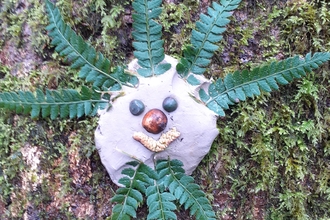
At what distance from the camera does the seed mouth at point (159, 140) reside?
2.19m

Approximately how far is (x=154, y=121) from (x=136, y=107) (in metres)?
0.14

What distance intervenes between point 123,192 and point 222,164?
66cm

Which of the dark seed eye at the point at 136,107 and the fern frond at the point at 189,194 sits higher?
the dark seed eye at the point at 136,107

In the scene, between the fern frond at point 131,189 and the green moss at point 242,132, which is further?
the green moss at point 242,132

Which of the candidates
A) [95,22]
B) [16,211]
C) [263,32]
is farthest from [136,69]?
[16,211]

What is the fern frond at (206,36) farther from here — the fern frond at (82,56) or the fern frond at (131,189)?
the fern frond at (131,189)

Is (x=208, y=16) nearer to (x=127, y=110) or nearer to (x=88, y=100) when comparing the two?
(x=127, y=110)

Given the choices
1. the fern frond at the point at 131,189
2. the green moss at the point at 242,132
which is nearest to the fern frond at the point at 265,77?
the green moss at the point at 242,132

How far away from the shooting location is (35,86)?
94.3 inches

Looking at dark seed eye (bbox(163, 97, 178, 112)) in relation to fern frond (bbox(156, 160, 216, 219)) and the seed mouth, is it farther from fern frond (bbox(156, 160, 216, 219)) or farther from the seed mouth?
fern frond (bbox(156, 160, 216, 219))

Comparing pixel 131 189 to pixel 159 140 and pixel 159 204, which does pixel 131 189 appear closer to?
pixel 159 204

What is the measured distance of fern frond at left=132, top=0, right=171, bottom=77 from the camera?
7.14 feet

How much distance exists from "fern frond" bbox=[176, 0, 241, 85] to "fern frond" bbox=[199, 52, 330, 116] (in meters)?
0.17

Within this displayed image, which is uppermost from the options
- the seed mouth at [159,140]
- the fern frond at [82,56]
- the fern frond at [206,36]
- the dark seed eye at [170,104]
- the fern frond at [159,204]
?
the fern frond at [206,36]
